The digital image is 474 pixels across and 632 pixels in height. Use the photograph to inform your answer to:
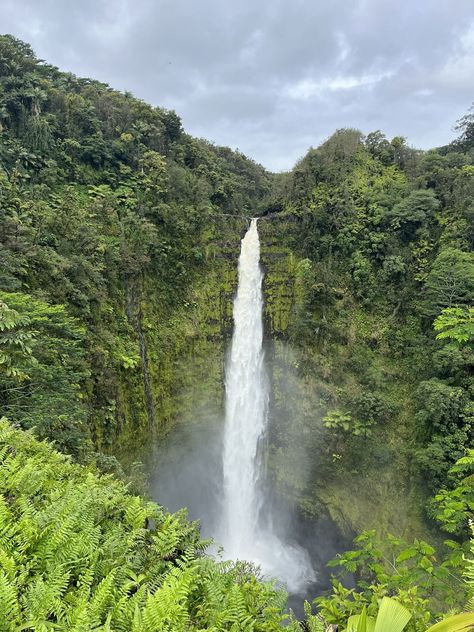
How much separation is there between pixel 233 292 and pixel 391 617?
18836 mm

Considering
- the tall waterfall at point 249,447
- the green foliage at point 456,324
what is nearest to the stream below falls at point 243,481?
the tall waterfall at point 249,447

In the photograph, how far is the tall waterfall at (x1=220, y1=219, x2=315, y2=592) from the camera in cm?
1577

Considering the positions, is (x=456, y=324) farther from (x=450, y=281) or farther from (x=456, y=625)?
(x=450, y=281)

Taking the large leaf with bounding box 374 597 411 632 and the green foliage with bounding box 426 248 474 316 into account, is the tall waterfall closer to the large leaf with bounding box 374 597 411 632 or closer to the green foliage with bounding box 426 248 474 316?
the green foliage with bounding box 426 248 474 316

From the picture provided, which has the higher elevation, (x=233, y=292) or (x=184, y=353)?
(x=233, y=292)

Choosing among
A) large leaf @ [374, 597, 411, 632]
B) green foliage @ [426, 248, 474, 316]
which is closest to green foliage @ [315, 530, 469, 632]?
large leaf @ [374, 597, 411, 632]

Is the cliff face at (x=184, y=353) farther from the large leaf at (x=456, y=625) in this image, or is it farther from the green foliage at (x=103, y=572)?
the large leaf at (x=456, y=625)

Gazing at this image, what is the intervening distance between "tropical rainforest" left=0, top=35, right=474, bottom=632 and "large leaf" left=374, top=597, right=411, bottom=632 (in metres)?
5.05

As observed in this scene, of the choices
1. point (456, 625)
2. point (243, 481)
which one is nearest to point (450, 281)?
point (243, 481)

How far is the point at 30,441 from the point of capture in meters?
5.10

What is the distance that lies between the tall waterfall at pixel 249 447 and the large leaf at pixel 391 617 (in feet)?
50.8

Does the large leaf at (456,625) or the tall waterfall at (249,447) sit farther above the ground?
the large leaf at (456,625)

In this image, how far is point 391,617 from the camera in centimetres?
180

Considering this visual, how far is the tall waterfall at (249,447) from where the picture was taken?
15773mm
